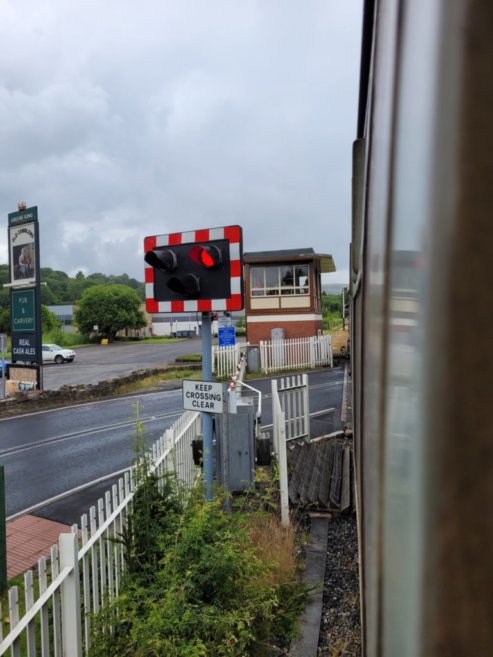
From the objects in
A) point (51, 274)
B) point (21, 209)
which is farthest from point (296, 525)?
point (51, 274)

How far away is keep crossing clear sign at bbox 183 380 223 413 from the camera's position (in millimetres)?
4016

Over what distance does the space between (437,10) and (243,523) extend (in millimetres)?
3991

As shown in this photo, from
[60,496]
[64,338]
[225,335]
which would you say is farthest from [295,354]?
[64,338]

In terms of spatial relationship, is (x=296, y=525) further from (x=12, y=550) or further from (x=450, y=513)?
(x=450, y=513)

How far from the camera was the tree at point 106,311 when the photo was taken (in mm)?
53688

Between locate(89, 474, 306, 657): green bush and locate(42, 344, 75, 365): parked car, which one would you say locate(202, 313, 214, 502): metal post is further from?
locate(42, 344, 75, 365): parked car

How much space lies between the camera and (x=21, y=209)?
13.3 m

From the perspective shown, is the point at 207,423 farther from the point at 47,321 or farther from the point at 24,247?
the point at 47,321

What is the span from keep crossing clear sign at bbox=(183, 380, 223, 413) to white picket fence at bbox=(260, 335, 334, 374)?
1499 centimetres

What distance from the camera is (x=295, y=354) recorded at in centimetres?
2048

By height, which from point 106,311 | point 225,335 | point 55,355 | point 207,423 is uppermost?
point 207,423

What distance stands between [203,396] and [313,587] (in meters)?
1.67

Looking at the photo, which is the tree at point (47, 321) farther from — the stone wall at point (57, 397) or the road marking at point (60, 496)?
the road marking at point (60, 496)

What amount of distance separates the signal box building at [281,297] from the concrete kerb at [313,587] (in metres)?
17.9
